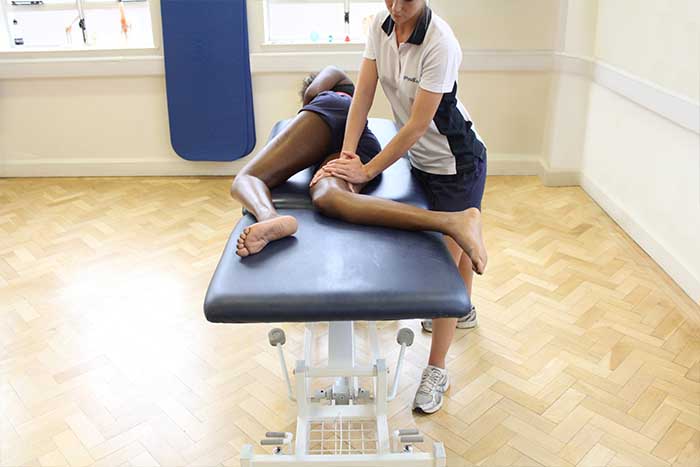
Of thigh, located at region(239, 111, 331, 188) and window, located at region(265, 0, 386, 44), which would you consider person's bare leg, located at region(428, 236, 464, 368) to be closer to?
thigh, located at region(239, 111, 331, 188)

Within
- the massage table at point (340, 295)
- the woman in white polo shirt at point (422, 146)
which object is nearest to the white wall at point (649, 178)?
the woman in white polo shirt at point (422, 146)

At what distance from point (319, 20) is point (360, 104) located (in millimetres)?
2029

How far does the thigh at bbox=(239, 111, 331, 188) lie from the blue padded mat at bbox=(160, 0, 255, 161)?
5.71 feet

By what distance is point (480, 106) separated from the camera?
12.1 feet

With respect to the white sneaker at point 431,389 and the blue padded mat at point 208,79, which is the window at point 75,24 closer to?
the blue padded mat at point 208,79

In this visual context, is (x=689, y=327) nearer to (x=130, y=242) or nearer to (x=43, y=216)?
(x=130, y=242)

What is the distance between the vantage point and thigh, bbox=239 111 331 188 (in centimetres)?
182

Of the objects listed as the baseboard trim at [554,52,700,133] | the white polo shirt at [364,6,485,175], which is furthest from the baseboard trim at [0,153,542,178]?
the white polo shirt at [364,6,485,175]

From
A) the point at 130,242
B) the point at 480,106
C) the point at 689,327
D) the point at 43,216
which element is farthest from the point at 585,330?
the point at 43,216

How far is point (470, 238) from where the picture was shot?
1527 millimetres

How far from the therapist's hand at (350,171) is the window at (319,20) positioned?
207cm

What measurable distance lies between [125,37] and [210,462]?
285cm

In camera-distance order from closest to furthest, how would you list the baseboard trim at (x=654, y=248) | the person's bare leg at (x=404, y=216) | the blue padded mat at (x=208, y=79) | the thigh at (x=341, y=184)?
the person's bare leg at (x=404, y=216) → the thigh at (x=341, y=184) → the baseboard trim at (x=654, y=248) → the blue padded mat at (x=208, y=79)

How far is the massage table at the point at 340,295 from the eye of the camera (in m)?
1.28
